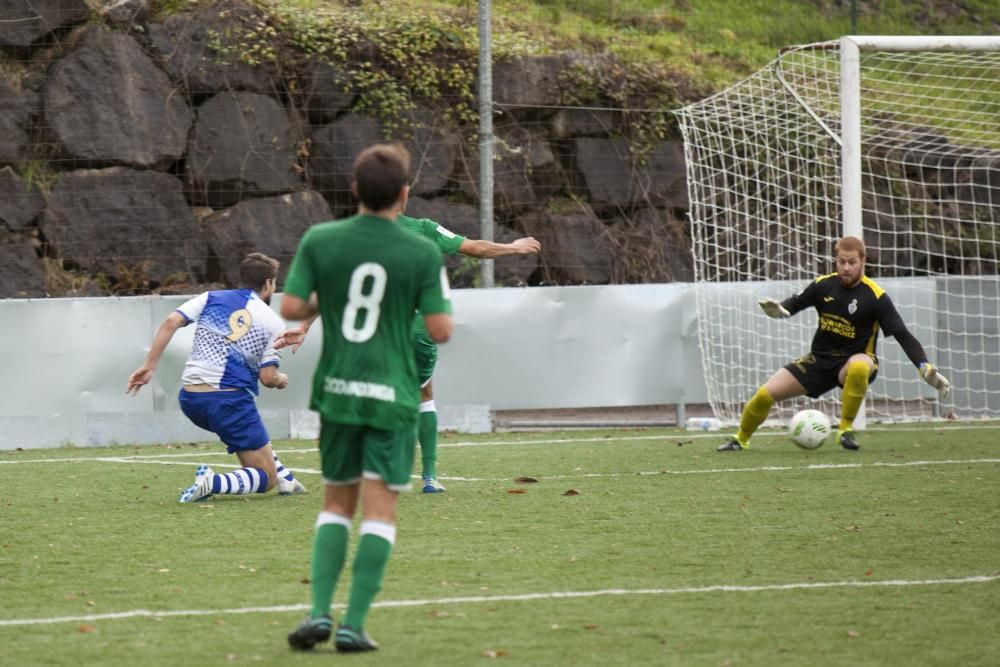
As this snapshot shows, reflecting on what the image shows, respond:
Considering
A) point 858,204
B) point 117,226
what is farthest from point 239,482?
point 117,226

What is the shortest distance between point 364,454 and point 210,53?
1221 cm

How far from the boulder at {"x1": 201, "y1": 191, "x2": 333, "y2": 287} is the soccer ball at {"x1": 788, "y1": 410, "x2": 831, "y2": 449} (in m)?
6.54

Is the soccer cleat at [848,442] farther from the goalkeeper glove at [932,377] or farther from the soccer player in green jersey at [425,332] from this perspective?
the soccer player in green jersey at [425,332]

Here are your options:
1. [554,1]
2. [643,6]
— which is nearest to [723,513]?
[554,1]

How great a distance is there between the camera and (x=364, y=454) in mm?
4500

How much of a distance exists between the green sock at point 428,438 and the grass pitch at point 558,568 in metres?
0.29

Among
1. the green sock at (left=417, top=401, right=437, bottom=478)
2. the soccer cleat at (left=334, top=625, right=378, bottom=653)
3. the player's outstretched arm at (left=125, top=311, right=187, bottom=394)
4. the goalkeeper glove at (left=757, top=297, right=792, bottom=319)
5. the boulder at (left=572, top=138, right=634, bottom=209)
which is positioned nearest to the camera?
the soccer cleat at (left=334, top=625, right=378, bottom=653)

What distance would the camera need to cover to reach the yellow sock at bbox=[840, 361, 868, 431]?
1094 centimetres

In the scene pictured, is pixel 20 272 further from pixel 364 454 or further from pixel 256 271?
pixel 364 454

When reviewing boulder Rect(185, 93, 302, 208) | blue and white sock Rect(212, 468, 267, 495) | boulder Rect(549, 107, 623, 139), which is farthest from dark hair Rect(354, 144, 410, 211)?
boulder Rect(549, 107, 623, 139)

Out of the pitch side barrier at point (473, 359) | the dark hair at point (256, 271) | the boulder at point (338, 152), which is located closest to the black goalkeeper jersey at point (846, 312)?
the pitch side barrier at point (473, 359)

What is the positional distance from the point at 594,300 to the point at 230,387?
244 inches

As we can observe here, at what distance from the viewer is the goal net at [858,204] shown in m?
14.3

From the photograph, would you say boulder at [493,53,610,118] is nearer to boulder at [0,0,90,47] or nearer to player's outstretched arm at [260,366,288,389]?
boulder at [0,0,90,47]
